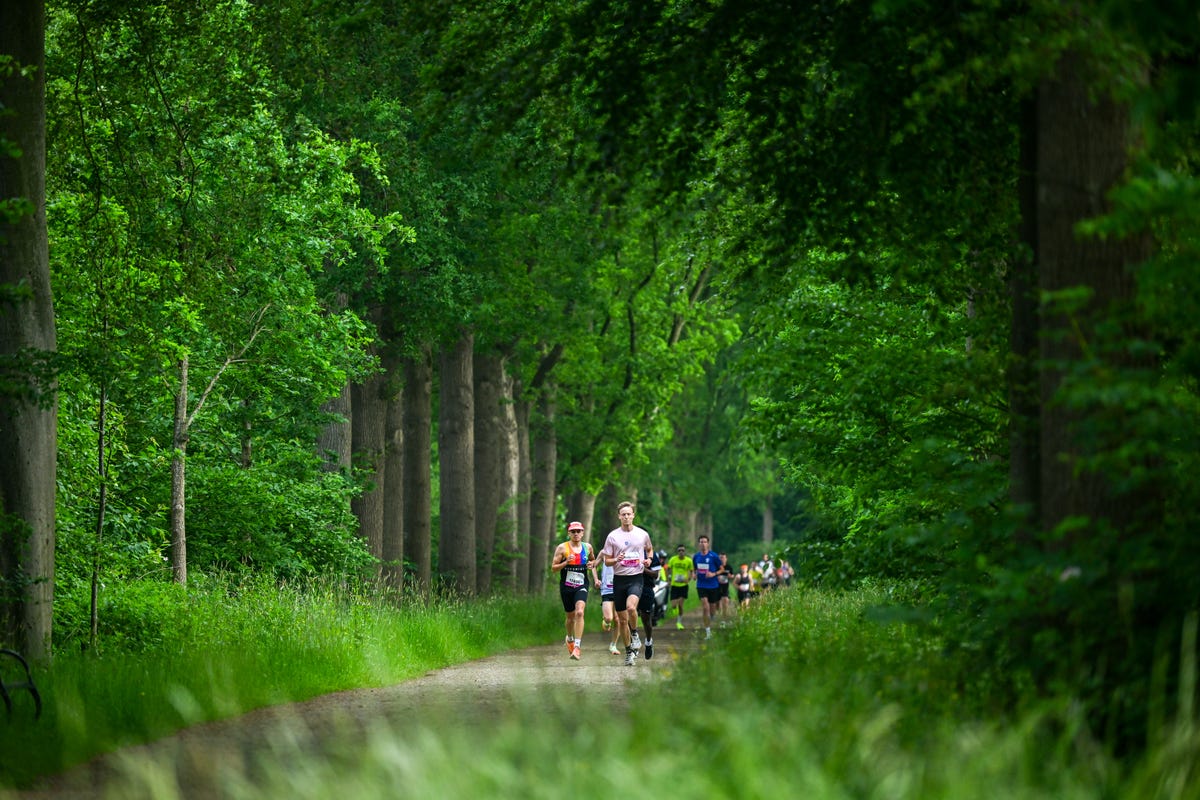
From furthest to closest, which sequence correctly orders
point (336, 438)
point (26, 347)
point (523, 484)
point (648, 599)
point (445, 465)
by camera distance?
point (523, 484), point (445, 465), point (336, 438), point (648, 599), point (26, 347)

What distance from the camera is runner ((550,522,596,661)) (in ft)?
75.5

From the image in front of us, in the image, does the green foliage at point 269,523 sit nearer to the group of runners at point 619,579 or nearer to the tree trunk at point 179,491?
the tree trunk at point 179,491

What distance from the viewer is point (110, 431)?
65.9 ft

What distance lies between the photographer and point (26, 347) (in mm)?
14625

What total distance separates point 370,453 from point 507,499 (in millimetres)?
8548

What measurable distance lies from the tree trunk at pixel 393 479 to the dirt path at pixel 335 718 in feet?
35.8

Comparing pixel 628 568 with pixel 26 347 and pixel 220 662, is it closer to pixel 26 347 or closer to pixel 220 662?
pixel 220 662

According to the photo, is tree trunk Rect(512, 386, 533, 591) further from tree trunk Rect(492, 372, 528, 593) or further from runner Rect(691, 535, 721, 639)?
runner Rect(691, 535, 721, 639)

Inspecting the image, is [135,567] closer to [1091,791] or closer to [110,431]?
[110,431]

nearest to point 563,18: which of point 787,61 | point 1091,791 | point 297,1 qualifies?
point 787,61

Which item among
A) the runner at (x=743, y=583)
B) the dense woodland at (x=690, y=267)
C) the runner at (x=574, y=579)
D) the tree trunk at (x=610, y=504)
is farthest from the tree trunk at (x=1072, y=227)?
the tree trunk at (x=610, y=504)

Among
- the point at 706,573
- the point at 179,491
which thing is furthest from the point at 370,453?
the point at 179,491

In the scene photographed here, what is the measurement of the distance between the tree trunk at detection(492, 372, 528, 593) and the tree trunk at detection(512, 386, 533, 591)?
161 cm

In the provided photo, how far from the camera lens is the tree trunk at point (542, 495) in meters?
42.1
